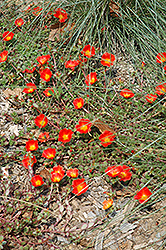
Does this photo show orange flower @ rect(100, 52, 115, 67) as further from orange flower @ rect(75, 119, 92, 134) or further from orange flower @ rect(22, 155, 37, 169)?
orange flower @ rect(22, 155, 37, 169)

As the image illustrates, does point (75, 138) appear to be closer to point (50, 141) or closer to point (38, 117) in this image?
point (50, 141)

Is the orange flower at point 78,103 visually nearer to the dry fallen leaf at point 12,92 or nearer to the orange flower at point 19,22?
the dry fallen leaf at point 12,92

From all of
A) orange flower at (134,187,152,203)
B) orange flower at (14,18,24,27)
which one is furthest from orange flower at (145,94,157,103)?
orange flower at (14,18,24,27)

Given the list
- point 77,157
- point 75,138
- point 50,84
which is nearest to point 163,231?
point 77,157

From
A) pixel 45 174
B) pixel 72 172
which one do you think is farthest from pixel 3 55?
pixel 72 172

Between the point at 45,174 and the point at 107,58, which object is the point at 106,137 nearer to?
the point at 45,174

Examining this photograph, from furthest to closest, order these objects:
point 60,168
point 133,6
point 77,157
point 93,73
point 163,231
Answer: point 133,6 → point 93,73 → point 77,157 → point 60,168 → point 163,231

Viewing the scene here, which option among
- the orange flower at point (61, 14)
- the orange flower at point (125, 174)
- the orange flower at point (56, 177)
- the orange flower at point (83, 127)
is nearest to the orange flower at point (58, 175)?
the orange flower at point (56, 177)

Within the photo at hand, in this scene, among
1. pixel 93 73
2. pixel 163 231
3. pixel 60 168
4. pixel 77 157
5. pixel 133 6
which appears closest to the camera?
pixel 163 231
